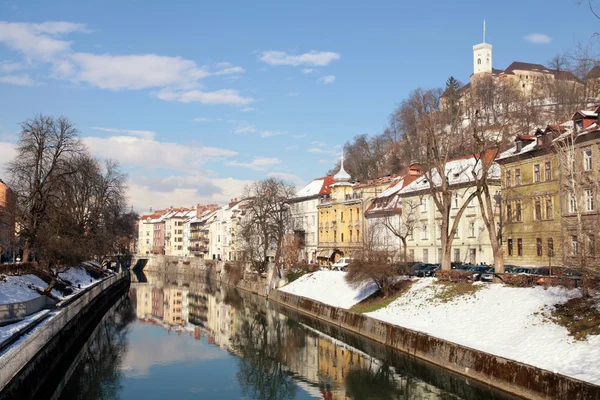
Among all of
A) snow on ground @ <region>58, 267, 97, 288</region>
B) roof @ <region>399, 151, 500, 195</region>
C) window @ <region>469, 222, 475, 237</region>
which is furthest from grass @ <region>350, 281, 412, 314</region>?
snow on ground @ <region>58, 267, 97, 288</region>

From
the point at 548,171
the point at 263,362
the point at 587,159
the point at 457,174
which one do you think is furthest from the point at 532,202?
the point at 263,362

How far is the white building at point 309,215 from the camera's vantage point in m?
80.8

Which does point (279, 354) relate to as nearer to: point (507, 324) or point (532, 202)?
point (507, 324)

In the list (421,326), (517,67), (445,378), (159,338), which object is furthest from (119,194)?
(517,67)

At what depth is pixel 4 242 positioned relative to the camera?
53750 millimetres

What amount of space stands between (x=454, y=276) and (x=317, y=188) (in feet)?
162

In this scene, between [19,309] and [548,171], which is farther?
[548,171]

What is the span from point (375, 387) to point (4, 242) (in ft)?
136

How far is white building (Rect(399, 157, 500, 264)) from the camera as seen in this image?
49.9 m

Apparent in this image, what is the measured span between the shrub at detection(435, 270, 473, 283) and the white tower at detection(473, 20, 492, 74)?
405 feet

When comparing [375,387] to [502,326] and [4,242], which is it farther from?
[4,242]

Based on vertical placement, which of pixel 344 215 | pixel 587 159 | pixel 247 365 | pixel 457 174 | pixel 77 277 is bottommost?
pixel 247 365

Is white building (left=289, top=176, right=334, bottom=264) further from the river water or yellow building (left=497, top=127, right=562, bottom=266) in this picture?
yellow building (left=497, top=127, right=562, bottom=266)

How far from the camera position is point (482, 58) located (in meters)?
149
